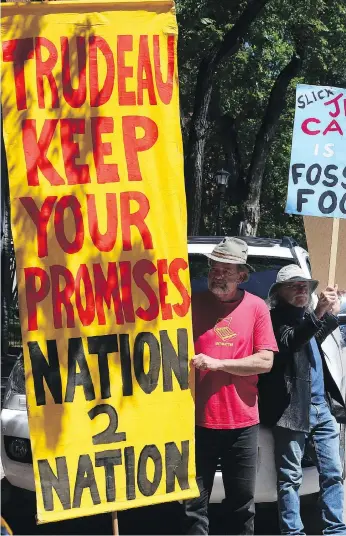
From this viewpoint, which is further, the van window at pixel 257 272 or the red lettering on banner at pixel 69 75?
the van window at pixel 257 272

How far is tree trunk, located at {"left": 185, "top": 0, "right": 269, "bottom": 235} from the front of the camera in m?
17.7

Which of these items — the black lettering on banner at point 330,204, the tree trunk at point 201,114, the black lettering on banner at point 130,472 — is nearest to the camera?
the black lettering on banner at point 130,472

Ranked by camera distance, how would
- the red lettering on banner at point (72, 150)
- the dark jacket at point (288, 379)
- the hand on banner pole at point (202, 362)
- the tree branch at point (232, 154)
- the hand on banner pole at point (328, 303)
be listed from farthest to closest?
the tree branch at point (232, 154)
the hand on banner pole at point (328, 303)
the dark jacket at point (288, 379)
the hand on banner pole at point (202, 362)
the red lettering on banner at point (72, 150)

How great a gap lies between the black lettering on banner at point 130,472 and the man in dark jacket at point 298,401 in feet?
3.59

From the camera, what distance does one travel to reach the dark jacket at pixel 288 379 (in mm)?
5387

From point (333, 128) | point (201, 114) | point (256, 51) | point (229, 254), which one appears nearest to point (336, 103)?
point (333, 128)

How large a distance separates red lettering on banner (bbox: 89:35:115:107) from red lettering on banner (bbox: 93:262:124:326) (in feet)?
2.54

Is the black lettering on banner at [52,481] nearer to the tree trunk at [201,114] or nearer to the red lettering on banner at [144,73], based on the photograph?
the red lettering on banner at [144,73]

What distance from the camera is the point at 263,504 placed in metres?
6.53

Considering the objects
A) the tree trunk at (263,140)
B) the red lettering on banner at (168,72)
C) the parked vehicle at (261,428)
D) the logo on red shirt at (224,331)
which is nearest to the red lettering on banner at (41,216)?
the red lettering on banner at (168,72)

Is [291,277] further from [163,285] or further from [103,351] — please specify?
[103,351]

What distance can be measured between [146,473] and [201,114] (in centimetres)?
1388

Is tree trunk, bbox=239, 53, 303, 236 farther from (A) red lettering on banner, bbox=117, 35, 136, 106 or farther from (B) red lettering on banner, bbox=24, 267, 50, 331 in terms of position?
(B) red lettering on banner, bbox=24, 267, 50, 331

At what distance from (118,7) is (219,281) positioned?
146 cm
